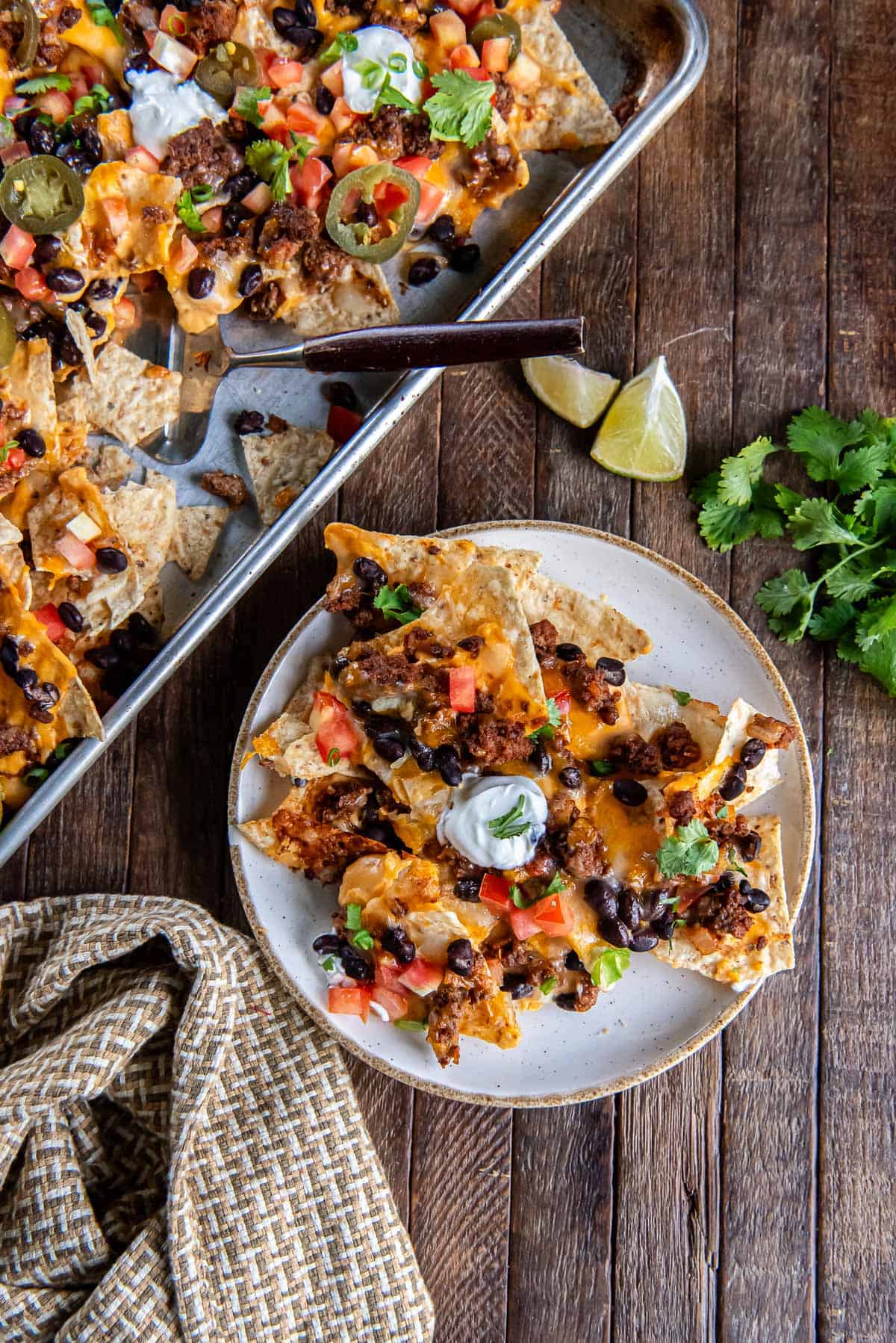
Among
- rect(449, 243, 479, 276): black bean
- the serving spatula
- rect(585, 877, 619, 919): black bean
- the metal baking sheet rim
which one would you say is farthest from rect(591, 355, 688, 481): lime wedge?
rect(585, 877, 619, 919): black bean

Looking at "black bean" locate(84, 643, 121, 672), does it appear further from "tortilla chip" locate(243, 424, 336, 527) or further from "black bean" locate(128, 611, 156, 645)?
"tortilla chip" locate(243, 424, 336, 527)

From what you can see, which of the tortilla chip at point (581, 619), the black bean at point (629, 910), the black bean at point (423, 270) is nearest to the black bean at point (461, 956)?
the black bean at point (629, 910)

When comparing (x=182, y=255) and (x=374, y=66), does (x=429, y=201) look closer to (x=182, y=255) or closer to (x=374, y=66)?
(x=374, y=66)

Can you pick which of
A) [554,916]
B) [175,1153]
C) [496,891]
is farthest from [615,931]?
[175,1153]

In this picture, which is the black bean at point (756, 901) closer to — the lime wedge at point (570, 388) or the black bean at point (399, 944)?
the black bean at point (399, 944)

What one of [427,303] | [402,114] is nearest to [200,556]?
[427,303]

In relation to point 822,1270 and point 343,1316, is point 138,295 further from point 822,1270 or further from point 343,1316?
point 822,1270

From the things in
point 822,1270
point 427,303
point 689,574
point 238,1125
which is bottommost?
point 822,1270
